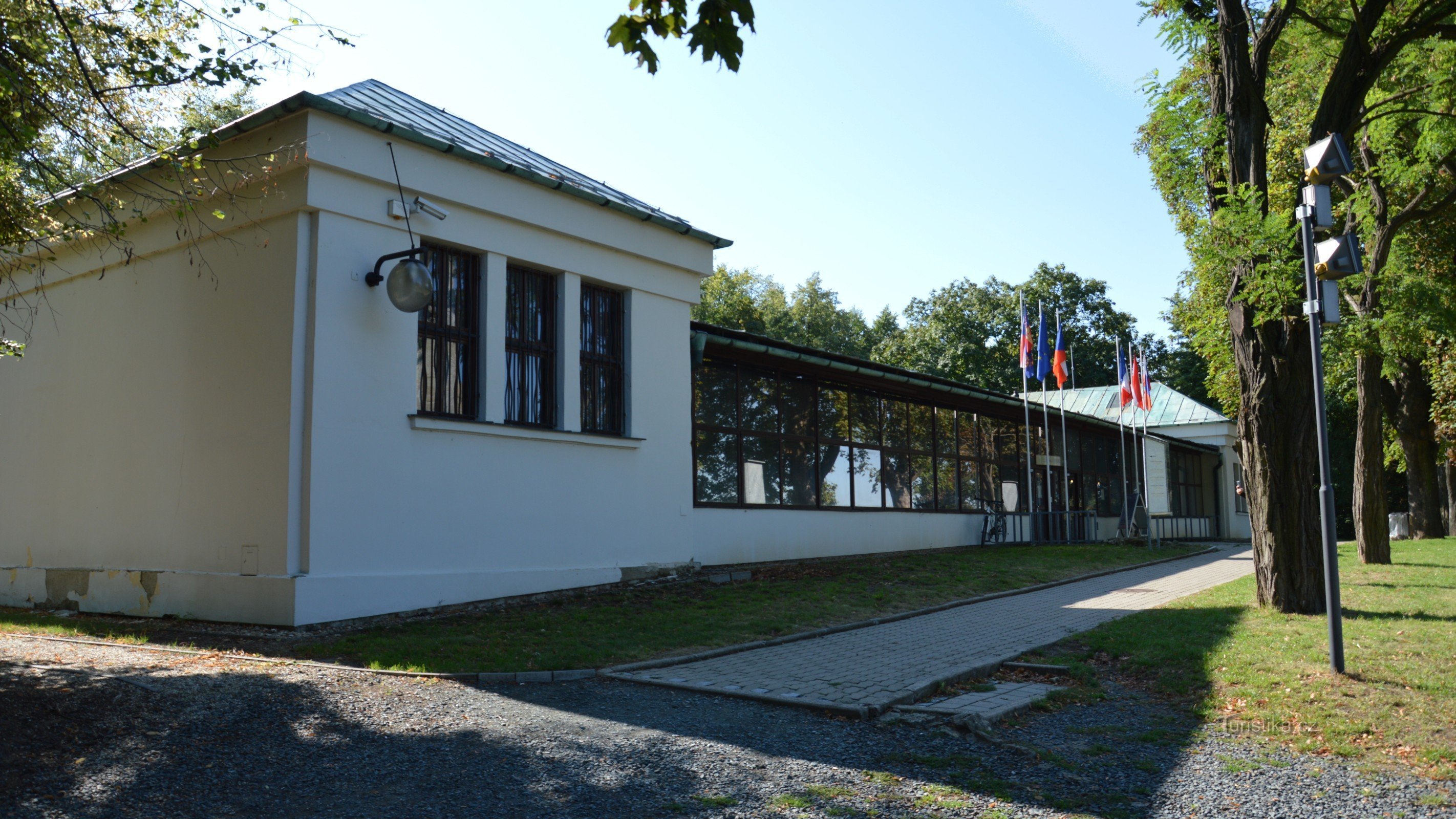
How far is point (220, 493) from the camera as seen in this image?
1006 cm

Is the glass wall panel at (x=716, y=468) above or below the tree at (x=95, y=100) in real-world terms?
below

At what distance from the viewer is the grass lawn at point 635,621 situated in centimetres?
795

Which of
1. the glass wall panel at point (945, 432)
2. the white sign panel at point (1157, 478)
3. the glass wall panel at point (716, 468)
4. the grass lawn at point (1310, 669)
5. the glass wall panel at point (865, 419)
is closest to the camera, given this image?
the grass lawn at point (1310, 669)

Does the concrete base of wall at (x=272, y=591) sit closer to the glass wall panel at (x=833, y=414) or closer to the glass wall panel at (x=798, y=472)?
the glass wall panel at (x=798, y=472)

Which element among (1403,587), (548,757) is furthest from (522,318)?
(1403,587)

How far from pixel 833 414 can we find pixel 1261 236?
934 centimetres

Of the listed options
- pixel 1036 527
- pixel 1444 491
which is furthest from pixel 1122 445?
pixel 1444 491

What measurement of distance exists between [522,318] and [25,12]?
17.7 feet

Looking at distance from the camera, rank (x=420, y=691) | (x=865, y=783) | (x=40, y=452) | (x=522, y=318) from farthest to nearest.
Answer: (x=40, y=452) → (x=522, y=318) → (x=420, y=691) → (x=865, y=783)

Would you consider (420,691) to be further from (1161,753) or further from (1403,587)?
(1403,587)

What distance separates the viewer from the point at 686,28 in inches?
185

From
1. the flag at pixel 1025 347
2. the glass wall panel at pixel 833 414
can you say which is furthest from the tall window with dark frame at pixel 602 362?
the flag at pixel 1025 347

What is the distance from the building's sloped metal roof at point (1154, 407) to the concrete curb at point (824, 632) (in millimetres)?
24021

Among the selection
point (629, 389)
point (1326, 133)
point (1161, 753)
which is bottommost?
point (1161, 753)
